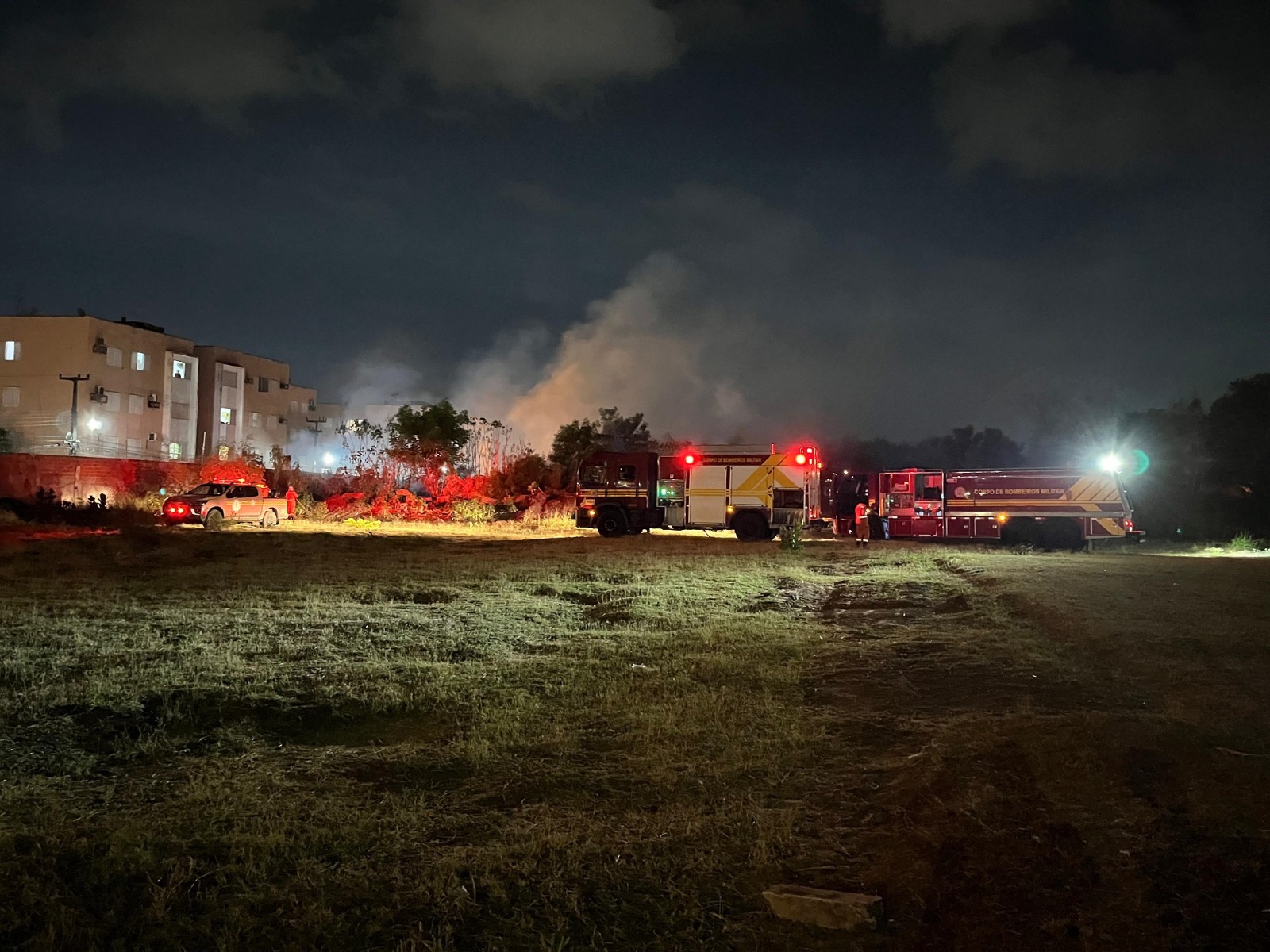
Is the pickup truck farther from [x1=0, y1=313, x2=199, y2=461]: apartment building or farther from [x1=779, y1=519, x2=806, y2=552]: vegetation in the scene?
[x1=0, y1=313, x2=199, y2=461]: apartment building

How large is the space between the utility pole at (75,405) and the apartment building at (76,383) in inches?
3.5

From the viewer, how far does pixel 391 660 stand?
885cm

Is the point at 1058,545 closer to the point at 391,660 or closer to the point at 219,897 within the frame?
the point at 391,660

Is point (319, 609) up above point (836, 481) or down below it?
below

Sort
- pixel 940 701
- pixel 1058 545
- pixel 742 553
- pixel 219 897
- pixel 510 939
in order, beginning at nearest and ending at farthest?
pixel 510 939, pixel 219 897, pixel 940 701, pixel 742 553, pixel 1058 545

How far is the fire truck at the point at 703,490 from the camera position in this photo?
86.2ft

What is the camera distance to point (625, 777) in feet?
17.8

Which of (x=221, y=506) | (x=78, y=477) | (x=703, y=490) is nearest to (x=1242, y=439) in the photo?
(x=703, y=490)

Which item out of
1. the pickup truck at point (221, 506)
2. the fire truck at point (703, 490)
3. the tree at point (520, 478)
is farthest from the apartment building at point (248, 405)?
the fire truck at point (703, 490)

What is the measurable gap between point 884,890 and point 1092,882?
90 centimetres

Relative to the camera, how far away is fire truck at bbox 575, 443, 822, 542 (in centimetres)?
2627

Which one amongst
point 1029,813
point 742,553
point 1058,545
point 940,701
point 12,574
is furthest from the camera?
point 1058,545

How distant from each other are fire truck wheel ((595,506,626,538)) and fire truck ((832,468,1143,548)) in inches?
287

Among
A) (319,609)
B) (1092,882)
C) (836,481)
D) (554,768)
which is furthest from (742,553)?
(1092,882)
